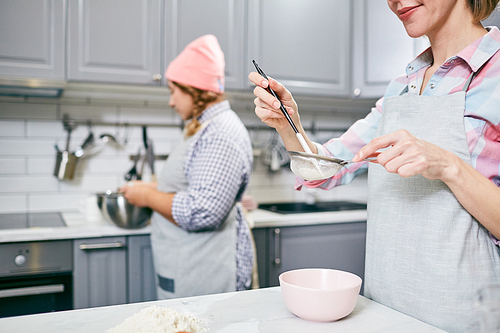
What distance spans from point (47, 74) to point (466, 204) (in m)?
1.84

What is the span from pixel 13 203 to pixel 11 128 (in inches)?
15.2

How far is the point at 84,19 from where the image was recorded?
2.02m

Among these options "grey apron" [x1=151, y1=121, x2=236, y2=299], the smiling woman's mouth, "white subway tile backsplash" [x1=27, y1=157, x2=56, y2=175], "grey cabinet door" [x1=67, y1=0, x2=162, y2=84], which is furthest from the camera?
"white subway tile backsplash" [x1=27, y1=157, x2=56, y2=175]

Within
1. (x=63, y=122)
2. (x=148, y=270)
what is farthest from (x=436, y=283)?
(x=63, y=122)

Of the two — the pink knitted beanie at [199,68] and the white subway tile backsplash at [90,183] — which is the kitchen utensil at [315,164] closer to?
the pink knitted beanie at [199,68]

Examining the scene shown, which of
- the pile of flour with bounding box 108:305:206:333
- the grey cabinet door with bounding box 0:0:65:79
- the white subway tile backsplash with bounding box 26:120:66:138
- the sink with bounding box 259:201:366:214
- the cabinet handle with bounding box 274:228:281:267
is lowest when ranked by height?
the cabinet handle with bounding box 274:228:281:267

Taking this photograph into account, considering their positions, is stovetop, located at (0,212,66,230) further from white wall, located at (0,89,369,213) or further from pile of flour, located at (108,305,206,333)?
pile of flour, located at (108,305,206,333)

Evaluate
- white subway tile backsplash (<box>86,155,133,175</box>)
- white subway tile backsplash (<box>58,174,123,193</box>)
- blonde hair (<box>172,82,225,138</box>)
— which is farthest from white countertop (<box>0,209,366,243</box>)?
blonde hair (<box>172,82,225,138</box>)

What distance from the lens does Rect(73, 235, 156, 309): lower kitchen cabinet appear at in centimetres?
181

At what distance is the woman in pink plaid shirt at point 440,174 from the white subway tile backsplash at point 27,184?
5.50 ft

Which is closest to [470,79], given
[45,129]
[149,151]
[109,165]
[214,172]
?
[214,172]

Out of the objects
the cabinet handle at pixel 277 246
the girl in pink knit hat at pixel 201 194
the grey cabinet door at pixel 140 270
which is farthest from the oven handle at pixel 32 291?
the cabinet handle at pixel 277 246

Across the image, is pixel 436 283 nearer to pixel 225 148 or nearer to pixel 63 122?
pixel 225 148

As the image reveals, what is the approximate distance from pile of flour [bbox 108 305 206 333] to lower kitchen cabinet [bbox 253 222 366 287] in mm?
1372
